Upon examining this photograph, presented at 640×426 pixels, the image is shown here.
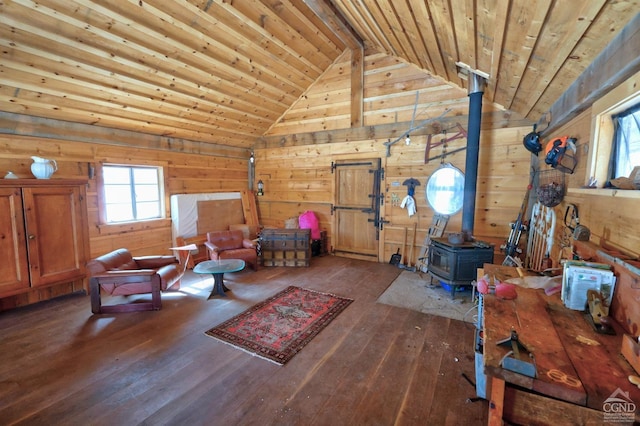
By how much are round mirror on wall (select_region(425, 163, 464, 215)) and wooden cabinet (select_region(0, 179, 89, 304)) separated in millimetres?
5112

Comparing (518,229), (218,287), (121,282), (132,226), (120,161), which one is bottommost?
(218,287)

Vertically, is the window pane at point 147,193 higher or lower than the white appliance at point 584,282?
higher

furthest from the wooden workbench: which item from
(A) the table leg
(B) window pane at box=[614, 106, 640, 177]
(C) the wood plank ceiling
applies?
(A) the table leg

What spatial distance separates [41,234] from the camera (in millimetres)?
3287

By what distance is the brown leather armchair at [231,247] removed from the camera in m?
4.64

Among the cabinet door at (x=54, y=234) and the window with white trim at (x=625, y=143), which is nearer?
the window with white trim at (x=625, y=143)

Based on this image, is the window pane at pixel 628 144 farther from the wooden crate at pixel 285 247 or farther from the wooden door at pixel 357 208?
the wooden crate at pixel 285 247

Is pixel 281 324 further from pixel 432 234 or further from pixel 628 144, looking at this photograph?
pixel 628 144

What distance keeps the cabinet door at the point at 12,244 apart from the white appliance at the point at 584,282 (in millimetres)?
4997

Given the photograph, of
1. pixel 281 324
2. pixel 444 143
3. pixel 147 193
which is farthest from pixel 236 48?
pixel 281 324

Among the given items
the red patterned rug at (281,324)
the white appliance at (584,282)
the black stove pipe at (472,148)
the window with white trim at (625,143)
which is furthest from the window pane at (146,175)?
the window with white trim at (625,143)

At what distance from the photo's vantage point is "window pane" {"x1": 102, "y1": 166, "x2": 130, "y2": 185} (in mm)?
4359

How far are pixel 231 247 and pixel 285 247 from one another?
95 centimetres

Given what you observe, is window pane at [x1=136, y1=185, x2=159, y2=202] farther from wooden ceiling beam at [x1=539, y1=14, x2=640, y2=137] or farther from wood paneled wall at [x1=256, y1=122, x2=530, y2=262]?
wooden ceiling beam at [x1=539, y1=14, x2=640, y2=137]
